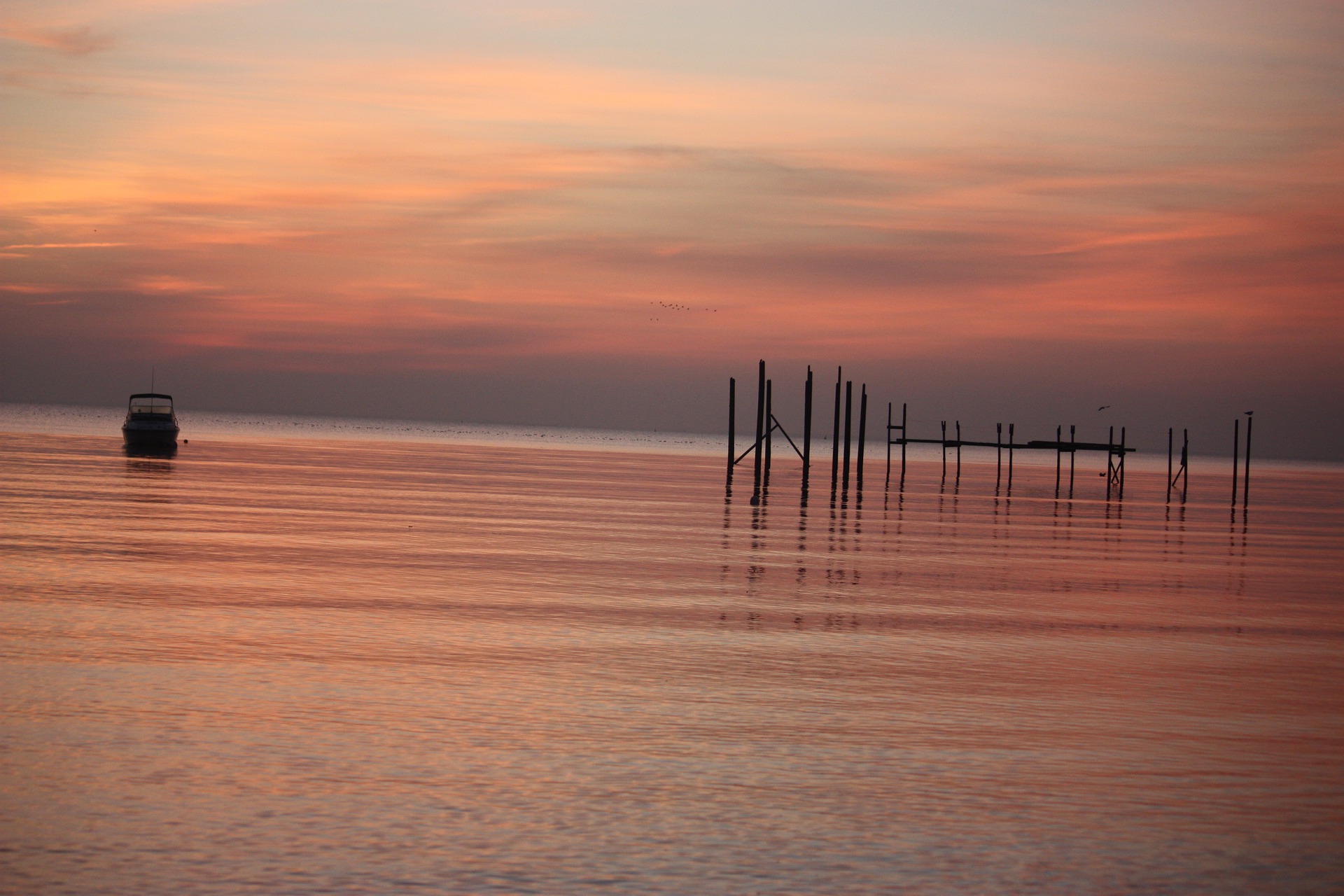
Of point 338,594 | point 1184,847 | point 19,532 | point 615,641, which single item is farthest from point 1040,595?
point 19,532

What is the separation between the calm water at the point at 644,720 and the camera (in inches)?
273

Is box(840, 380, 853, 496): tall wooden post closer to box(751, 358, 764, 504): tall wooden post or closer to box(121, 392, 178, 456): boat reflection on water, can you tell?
box(751, 358, 764, 504): tall wooden post

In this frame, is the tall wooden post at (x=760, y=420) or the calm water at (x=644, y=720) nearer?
the calm water at (x=644, y=720)

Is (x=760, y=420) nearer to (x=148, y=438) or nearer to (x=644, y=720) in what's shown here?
(x=148, y=438)

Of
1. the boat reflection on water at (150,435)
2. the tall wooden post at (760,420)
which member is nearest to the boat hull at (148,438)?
the boat reflection on water at (150,435)

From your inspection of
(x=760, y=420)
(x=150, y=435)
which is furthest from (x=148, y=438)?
(x=760, y=420)

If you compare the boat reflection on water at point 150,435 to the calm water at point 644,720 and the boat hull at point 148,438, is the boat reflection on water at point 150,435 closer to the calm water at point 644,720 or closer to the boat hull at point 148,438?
the boat hull at point 148,438

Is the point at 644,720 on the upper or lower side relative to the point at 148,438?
lower

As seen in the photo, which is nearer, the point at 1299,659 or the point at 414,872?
the point at 414,872

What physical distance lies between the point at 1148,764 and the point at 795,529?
2011 centimetres

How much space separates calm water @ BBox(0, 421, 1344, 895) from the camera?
6.94 meters

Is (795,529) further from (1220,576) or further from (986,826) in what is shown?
(986,826)

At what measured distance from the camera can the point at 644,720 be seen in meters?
10.0

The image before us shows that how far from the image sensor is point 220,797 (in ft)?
24.9
